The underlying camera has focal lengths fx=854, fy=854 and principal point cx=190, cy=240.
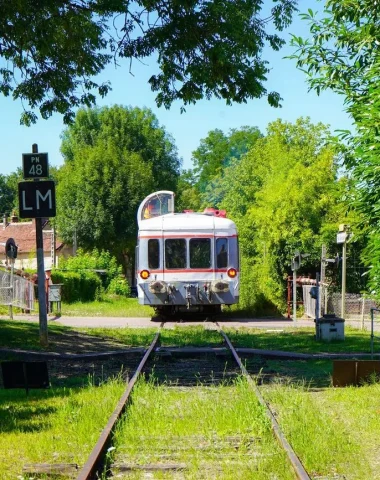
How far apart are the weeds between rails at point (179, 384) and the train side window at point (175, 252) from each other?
26.1ft

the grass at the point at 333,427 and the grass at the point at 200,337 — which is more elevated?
the grass at the point at 333,427

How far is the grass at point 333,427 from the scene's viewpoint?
6352mm

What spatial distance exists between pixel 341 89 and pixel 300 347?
7815 millimetres

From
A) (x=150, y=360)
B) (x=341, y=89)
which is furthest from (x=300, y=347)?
(x=341, y=89)

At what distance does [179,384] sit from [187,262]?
13998 millimetres

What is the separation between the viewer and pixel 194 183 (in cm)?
9819

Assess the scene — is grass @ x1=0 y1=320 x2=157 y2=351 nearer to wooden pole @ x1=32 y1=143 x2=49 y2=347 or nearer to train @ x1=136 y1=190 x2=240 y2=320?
wooden pole @ x1=32 y1=143 x2=49 y2=347

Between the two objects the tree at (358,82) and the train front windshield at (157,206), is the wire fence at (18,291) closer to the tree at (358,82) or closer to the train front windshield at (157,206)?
the train front windshield at (157,206)

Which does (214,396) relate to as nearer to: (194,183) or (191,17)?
(191,17)

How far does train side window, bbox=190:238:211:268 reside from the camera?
82.2ft

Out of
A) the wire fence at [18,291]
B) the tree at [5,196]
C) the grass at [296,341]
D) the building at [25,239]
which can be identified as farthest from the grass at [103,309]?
the tree at [5,196]

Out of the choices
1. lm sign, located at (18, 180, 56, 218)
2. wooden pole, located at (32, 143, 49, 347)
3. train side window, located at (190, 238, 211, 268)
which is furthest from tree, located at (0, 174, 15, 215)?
lm sign, located at (18, 180, 56, 218)

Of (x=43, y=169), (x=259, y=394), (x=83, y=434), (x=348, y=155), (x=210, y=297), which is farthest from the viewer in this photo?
(x=210, y=297)

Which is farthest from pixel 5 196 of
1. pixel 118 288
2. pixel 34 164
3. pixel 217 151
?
pixel 34 164
